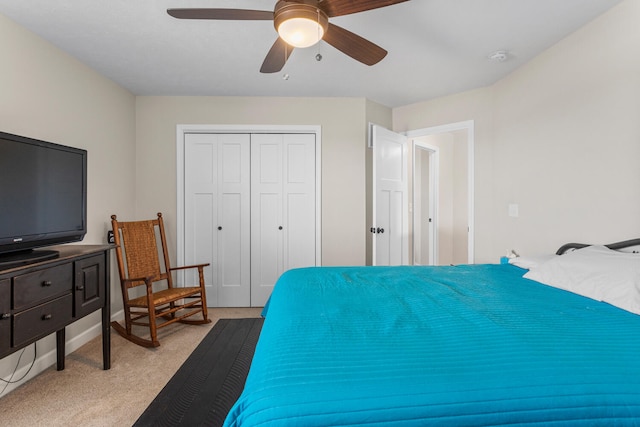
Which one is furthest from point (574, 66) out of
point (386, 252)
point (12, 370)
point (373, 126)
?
point (12, 370)

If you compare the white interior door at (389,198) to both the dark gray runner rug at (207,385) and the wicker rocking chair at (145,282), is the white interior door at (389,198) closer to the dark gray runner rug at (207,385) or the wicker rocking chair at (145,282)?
the dark gray runner rug at (207,385)

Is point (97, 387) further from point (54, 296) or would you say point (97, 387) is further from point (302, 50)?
point (302, 50)

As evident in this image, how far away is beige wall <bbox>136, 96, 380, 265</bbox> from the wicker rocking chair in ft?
1.50

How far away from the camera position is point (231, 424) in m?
0.82

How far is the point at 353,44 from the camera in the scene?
1.90m

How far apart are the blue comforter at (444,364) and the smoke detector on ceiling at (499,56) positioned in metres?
2.07

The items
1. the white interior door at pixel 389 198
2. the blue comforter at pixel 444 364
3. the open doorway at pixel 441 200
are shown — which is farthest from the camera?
the open doorway at pixel 441 200

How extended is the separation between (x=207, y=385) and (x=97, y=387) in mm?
747

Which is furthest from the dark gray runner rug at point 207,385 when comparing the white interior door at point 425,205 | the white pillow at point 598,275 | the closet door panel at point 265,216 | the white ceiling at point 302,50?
the white interior door at point 425,205

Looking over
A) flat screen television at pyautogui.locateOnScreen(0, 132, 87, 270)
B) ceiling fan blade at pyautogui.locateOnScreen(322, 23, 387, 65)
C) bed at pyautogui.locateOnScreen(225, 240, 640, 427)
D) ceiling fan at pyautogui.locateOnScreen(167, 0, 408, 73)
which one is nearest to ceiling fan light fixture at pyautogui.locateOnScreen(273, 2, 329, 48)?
ceiling fan at pyautogui.locateOnScreen(167, 0, 408, 73)

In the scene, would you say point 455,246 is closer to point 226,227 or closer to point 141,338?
point 226,227

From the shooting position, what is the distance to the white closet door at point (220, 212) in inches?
147

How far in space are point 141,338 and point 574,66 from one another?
403 cm

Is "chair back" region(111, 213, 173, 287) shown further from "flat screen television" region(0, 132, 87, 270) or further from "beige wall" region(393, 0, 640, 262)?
"beige wall" region(393, 0, 640, 262)
